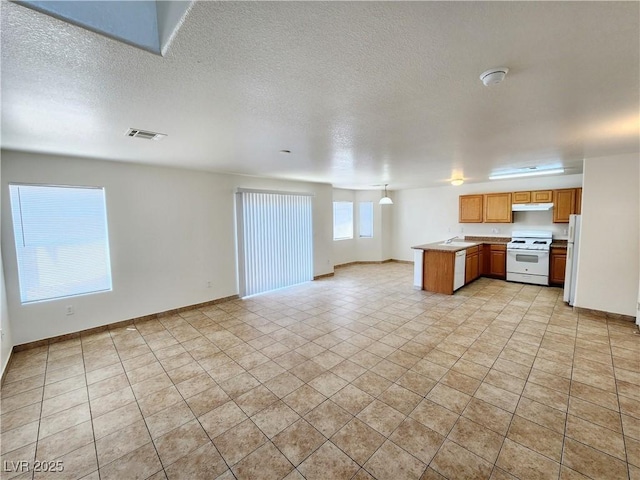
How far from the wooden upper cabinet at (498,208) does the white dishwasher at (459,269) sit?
5.73ft

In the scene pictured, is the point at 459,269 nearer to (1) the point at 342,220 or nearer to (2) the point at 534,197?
(2) the point at 534,197

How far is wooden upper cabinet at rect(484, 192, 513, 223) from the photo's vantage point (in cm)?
647

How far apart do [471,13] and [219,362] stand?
3.45 m

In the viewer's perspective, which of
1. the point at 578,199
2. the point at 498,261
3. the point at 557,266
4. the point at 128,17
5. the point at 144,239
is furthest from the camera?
the point at 498,261

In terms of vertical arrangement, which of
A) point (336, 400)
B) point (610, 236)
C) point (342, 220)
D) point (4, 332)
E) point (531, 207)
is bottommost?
point (336, 400)

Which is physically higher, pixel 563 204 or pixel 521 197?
pixel 521 197

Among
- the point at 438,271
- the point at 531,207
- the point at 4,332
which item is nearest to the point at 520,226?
the point at 531,207

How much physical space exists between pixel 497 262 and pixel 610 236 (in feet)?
8.61

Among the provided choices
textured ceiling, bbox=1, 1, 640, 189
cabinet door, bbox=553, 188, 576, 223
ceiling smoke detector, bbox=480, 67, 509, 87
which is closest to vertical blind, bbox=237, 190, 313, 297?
textured ceiling, bbox=1, 1, 640, 189

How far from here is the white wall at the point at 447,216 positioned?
20.3 feet

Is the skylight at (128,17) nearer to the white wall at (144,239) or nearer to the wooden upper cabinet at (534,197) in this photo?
the white wall at (144,239)

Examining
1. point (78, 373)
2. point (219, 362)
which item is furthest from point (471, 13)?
point (78, 373)

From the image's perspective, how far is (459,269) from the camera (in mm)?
5574

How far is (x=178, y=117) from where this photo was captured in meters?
2.25
